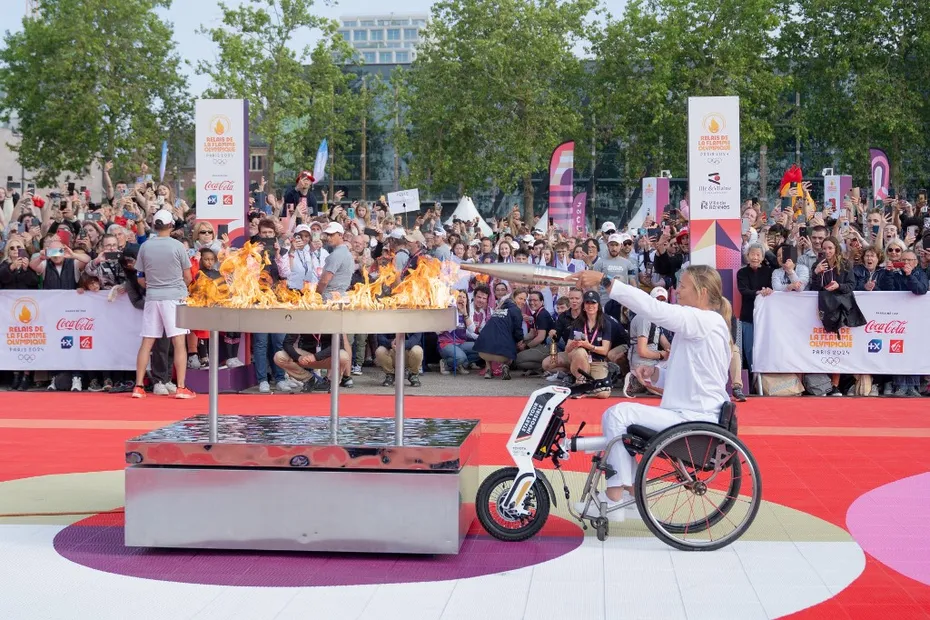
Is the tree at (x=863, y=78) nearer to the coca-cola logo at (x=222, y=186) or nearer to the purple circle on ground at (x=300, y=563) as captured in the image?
the coca-cola logo at (x=222, y=186)

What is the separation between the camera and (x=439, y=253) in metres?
17.0

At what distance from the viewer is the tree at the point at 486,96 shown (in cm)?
4725

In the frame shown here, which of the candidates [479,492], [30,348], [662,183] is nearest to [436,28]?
[662,183]

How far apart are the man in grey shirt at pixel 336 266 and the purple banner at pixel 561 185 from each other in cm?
1273

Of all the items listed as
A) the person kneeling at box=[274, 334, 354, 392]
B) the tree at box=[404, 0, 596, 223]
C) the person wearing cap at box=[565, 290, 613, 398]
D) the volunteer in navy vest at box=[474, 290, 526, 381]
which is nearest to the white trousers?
the person wearing cap at box=[565, 290, 613, 398]

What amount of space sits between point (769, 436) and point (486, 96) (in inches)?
1513

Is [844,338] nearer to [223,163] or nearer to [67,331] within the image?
[223,163]

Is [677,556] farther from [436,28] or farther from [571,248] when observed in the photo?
[436,28]

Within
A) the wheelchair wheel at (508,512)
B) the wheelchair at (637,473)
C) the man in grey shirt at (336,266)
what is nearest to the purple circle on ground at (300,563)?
the wheelchair wheel at (508,512)

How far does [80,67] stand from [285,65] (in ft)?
35.0

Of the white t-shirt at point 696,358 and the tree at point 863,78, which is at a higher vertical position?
the tree at point 863,78

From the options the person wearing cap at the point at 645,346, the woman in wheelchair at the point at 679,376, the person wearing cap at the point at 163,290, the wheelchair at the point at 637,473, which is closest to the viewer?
the wheelchair at the point at 637,473

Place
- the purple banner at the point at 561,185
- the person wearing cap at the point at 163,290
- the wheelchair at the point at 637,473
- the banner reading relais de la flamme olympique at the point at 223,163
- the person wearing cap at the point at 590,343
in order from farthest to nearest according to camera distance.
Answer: the purple banner at the point at 561,185, the banner reading relais de la flamme olympique at the point at 223,163, the person wearing cap at the point at 590,343, the person wearing cap at the point at 163,290, the wheelchair at the point at 637,473

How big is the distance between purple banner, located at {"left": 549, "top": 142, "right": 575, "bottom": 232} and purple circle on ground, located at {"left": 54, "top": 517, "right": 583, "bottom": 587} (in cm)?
1910
